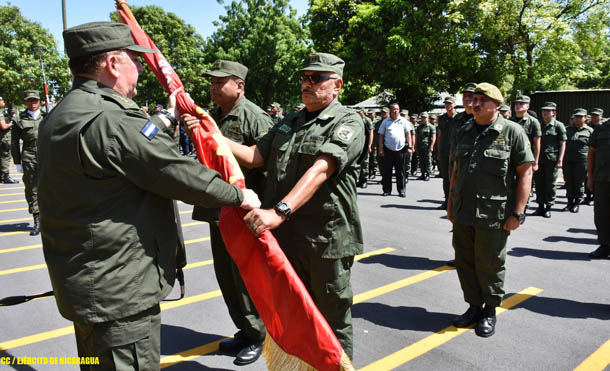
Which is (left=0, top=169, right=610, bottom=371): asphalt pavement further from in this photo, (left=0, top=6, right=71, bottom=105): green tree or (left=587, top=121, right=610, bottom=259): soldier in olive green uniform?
(left=0, top=6, right=71, bottom=105): green tree

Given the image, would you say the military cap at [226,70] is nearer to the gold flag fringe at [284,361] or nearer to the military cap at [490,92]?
the military cap at [490,92]

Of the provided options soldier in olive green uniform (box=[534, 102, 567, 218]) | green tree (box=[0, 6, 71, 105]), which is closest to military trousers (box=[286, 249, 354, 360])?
soldier in olive green uniform (box=[534, 102, 567, 218])

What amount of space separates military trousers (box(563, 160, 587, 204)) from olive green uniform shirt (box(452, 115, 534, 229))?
21.9 ft

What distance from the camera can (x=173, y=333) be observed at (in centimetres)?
411

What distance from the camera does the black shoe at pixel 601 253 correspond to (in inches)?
253

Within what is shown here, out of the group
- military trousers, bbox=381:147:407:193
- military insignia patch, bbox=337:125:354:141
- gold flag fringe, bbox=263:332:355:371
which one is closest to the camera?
gold flag fringe, bbox=263:332:355:371

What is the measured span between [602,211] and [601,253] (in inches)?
22.7

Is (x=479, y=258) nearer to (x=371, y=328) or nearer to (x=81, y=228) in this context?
(x=371, y=328)

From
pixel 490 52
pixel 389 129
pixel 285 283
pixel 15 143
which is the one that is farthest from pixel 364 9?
pixel 285 283

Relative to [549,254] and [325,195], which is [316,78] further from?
[549,254]

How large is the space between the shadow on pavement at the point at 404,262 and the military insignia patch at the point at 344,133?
335 cm

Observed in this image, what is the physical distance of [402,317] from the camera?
444 cm

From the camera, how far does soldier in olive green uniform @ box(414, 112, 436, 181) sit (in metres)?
14.7

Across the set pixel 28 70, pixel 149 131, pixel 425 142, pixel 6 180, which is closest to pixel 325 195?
pixel 149 131
